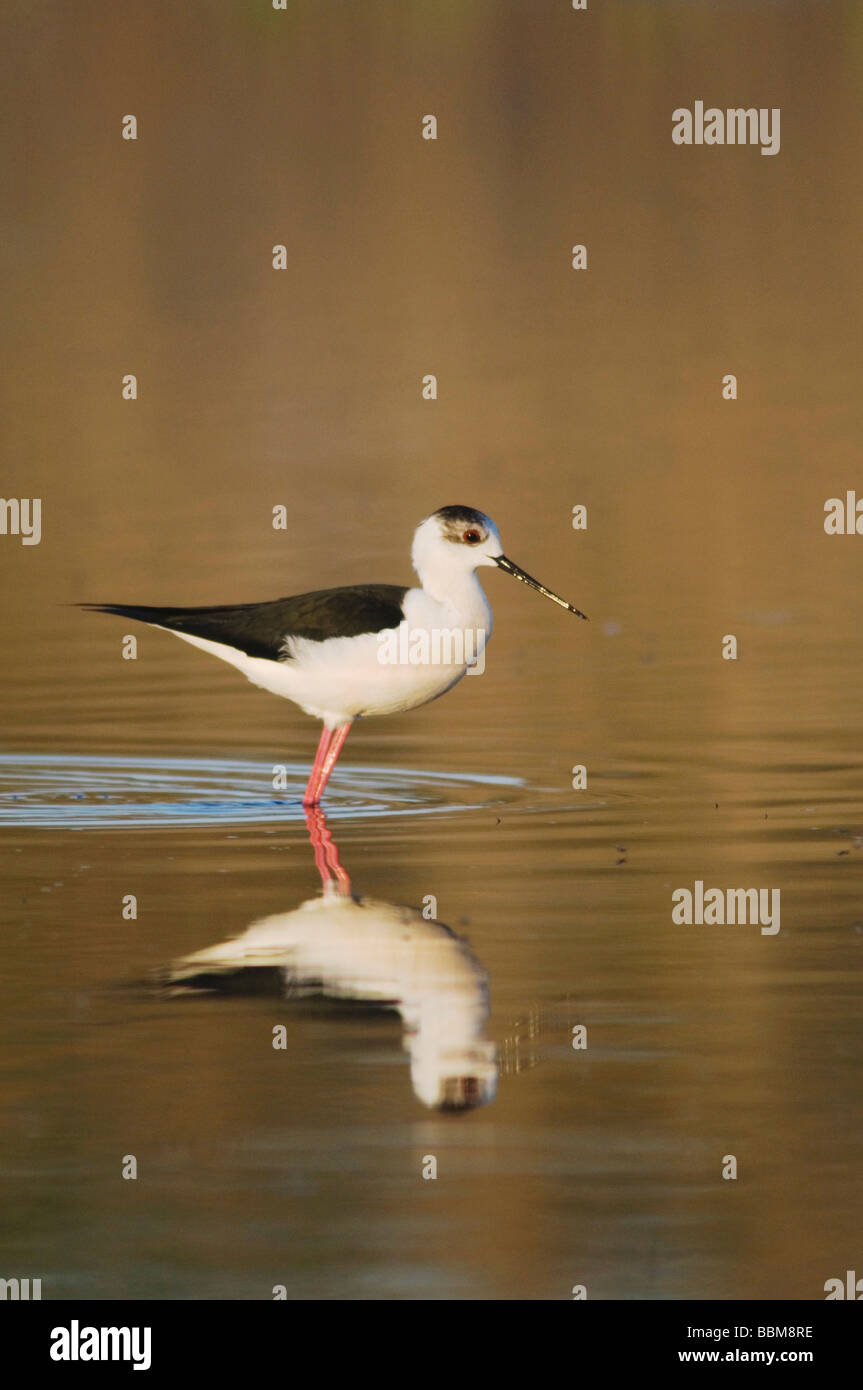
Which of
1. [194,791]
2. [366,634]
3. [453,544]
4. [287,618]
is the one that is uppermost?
[453,544]

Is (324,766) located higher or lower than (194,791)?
higher

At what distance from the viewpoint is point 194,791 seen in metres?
13.2

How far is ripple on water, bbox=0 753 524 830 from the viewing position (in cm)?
1273

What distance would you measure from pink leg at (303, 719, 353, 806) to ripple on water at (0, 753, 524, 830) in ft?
0.20

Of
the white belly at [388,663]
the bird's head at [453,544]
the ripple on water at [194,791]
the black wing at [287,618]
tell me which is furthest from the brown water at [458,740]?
the bird's head at [453,544]

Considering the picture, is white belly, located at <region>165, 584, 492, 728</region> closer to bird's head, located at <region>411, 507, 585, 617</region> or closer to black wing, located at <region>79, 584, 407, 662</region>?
black wing, located at <region>79, 584, 407, 662</region>

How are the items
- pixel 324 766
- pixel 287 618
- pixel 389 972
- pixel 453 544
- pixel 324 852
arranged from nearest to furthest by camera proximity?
pixel 389 972 → pixel 324 852 → pixel 324 766 → pixel 287 618 → pixel 453 544

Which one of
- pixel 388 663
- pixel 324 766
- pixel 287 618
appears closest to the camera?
pixel 388 663

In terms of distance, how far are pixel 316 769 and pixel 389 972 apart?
375cm

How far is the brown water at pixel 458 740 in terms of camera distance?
7.59m

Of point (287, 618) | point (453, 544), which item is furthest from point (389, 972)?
point (453, 544)

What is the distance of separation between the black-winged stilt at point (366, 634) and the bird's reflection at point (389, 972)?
2.40 meters

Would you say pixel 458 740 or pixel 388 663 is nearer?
pixel 388 663

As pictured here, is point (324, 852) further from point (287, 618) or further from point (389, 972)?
point (389, 972)
